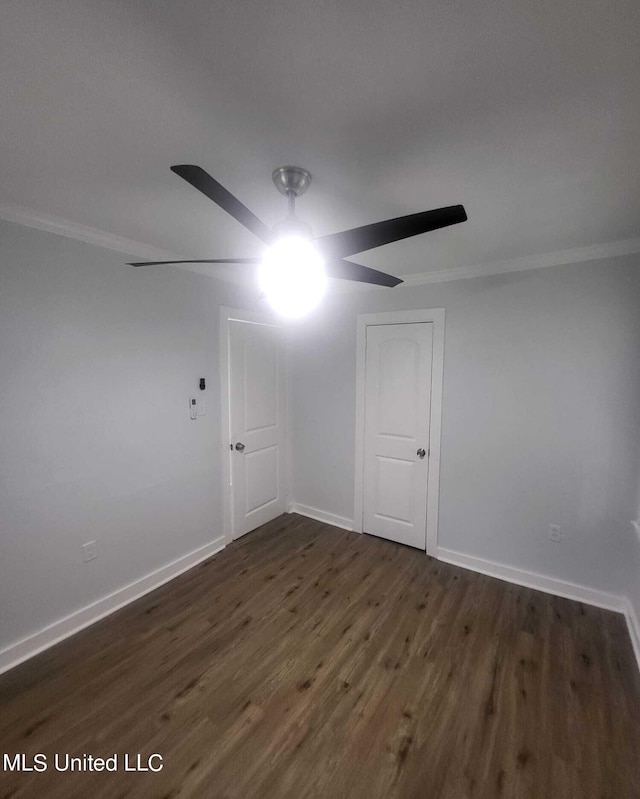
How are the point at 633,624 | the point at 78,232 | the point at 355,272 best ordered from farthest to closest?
the point at 633,624
the point at 78,232
the point at 355,272

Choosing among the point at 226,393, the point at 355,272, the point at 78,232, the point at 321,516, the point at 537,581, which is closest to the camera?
the point at 355,272

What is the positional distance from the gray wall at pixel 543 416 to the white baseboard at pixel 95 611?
6.95ft

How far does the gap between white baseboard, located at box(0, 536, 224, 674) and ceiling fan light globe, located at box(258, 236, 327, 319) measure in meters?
2.29

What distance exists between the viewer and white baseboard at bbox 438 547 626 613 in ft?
7.84

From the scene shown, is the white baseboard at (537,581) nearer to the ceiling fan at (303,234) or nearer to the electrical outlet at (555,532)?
the electrical outlet at (555,532)

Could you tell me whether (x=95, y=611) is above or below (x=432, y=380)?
below

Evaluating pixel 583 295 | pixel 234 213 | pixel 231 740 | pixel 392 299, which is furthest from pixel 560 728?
pixel 392 299

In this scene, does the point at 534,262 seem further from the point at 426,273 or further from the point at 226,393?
the point at 226,393

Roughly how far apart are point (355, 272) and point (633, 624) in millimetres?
2666

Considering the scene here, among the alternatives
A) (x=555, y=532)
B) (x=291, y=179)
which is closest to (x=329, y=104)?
(x=291, y=179)

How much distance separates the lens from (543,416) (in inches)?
99.2

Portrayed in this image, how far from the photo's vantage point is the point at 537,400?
253cm

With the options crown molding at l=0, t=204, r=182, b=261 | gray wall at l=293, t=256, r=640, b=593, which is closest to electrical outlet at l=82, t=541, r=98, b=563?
crown molding at l=0, t=204, r=182, b=261

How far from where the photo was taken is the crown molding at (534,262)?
2213mm
